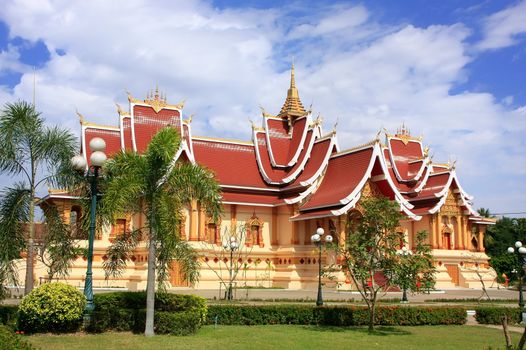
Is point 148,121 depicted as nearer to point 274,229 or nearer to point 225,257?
point 225,257

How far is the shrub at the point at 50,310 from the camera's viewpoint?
1302cm

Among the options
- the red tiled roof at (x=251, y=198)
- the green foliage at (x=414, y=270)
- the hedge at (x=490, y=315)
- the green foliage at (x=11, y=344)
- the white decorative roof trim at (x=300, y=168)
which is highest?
the white decorative roof trim at (x=300, y=168)

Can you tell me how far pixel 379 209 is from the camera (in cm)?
1627

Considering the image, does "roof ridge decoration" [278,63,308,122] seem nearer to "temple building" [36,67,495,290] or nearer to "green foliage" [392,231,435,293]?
"temple building" [36,67,495,290]

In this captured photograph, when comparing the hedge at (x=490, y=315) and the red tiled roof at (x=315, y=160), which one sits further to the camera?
the red tiled roof at (x=315, y=160)

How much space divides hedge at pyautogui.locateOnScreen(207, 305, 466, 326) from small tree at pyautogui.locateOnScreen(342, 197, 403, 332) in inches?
33.4

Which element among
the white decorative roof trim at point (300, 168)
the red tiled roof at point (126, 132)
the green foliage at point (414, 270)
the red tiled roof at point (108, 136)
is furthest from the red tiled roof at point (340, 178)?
the green foliage at point (414, 270)

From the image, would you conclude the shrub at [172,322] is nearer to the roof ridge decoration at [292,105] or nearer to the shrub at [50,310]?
the shrub at [50,310]

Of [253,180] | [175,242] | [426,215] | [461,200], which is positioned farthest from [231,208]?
[175,242]

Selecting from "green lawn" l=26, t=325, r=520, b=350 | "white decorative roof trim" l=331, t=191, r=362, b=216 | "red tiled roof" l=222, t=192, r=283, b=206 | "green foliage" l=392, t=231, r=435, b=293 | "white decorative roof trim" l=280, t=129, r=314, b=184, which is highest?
"white decorative roof trim" l=280, t=129, r=314, b=184

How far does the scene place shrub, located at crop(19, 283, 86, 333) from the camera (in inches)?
513

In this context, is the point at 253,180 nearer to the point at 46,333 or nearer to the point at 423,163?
the point at 423,163

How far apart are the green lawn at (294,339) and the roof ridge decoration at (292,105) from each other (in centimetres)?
2512

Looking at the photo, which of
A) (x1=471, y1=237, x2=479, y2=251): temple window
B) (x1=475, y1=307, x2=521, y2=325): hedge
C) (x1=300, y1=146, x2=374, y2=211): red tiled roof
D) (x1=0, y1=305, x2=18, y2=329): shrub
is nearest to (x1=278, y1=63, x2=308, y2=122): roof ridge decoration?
(x1=300, y1=146, x2=374, y2=211): red tiled roof
